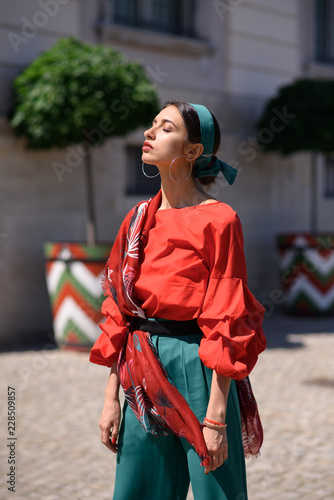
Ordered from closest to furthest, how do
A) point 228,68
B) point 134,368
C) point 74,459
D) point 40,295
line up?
point 134,368
point 74,459
point 40,295
point 228,68

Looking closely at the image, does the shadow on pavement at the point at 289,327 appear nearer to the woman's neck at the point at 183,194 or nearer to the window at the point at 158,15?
the window at the point at 158,15

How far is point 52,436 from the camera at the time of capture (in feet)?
14.9

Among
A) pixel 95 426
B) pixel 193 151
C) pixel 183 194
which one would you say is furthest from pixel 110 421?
pixel 95 426

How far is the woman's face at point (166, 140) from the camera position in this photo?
214cm

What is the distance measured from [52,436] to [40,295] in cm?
341

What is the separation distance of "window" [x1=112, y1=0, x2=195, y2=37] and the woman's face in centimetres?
693

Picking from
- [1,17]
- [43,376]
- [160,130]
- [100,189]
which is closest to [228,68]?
[100,189]

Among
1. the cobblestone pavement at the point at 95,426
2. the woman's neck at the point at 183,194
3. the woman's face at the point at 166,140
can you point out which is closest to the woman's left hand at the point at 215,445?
the woman's neck at the point at 183,194

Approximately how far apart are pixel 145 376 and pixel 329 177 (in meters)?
9.86

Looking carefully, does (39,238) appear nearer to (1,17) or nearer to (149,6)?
(1,17)

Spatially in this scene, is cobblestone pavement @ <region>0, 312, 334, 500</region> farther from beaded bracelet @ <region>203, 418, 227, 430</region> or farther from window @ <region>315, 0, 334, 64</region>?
window @ <region>315, 0, 334, 64</region>

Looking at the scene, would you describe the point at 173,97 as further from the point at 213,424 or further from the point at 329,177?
the point at 213,424

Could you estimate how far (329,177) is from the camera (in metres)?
11.5

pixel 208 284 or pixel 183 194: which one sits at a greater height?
pixel 183 194
